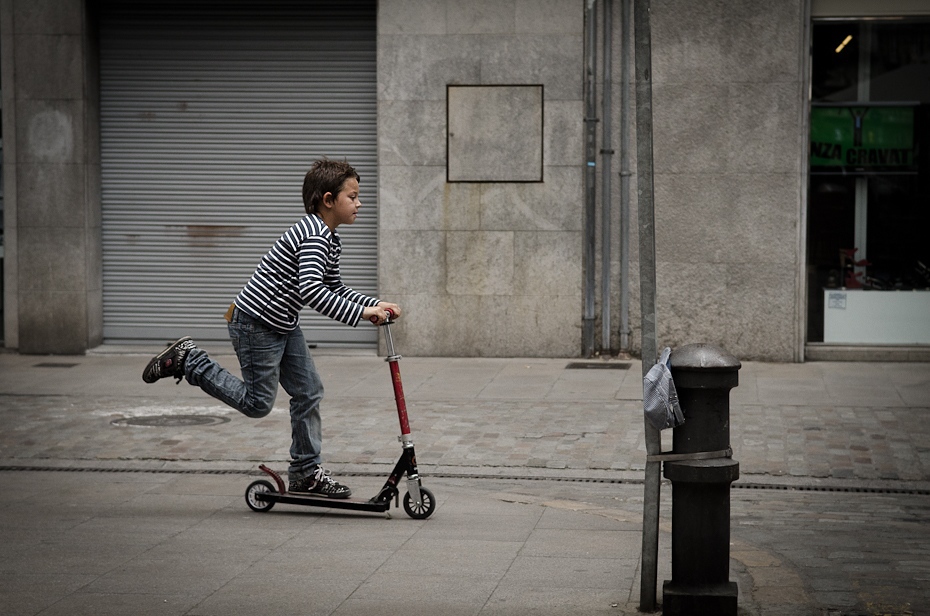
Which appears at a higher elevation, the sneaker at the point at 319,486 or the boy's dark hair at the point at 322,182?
the boy's dark hair at the point at 322,182

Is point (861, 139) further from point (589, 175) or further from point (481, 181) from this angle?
point (481, 181)

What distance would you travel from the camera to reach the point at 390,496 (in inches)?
264

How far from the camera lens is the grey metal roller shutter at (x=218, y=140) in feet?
46.0

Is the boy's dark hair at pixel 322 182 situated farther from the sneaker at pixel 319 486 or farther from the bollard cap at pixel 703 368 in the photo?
the bollard cap at pixel 703 368

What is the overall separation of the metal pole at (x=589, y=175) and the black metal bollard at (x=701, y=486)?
27.8ft

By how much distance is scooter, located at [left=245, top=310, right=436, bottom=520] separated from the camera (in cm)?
659

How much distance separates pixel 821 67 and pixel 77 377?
8079 millimetres

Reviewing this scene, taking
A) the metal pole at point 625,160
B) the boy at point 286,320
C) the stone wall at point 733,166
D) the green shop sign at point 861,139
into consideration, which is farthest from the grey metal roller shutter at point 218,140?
the boy at point 286,320

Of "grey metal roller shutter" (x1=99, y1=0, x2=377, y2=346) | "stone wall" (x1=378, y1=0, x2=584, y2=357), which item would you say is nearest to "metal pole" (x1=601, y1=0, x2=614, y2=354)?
"stone wall" (x1=378, y1=0, x2=584, y2=357)

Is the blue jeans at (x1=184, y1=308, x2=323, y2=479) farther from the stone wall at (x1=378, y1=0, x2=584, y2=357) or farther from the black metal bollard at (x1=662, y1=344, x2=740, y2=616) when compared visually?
the stone wall at (x1=378, y1=0, x2=584, y2=357)

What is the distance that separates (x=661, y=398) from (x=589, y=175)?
8760 millimetres

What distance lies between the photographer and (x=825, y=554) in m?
6.23

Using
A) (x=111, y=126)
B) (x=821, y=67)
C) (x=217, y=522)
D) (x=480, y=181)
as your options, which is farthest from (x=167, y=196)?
(x=217, y=522)

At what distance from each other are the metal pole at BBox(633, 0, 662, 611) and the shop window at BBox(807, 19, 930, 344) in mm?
8773
